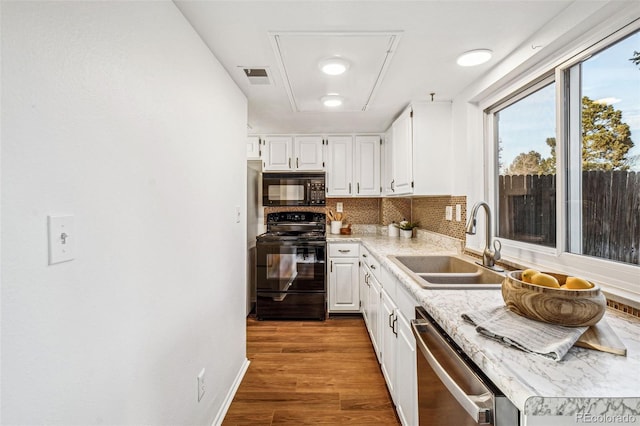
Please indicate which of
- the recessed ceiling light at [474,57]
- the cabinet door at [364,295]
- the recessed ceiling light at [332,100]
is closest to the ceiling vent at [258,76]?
the recessed ceiling light at [332,100]

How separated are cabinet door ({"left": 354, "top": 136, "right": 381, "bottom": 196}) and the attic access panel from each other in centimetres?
114

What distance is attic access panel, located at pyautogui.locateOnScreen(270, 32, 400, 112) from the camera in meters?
1.47

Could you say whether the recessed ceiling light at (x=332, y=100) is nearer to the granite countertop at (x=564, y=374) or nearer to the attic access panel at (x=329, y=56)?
the attic access panel at (x=329, y=56)

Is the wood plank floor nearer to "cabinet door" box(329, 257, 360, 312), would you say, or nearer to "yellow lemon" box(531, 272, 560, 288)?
"cabinet door" box(329, 257, 360, 312)

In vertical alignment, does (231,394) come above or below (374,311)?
below

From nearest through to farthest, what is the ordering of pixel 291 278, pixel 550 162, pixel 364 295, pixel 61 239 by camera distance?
pixel 61 239, pixel 550 162, pixel 364 295, pixel 291 278

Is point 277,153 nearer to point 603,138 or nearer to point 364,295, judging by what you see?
point 364,295

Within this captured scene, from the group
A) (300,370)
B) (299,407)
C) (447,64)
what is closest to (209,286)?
(299,407)

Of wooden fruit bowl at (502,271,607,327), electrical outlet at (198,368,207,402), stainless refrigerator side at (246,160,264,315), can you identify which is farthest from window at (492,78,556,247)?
stainless refrigerator side at (246,160,264,315)

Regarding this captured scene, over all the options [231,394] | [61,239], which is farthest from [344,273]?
[61,239]

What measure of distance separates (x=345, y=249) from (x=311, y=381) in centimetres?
141

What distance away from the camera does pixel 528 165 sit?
1.72 metres

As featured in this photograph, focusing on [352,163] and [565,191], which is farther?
[352,163]

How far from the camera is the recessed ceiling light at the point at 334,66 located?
1690 mm
